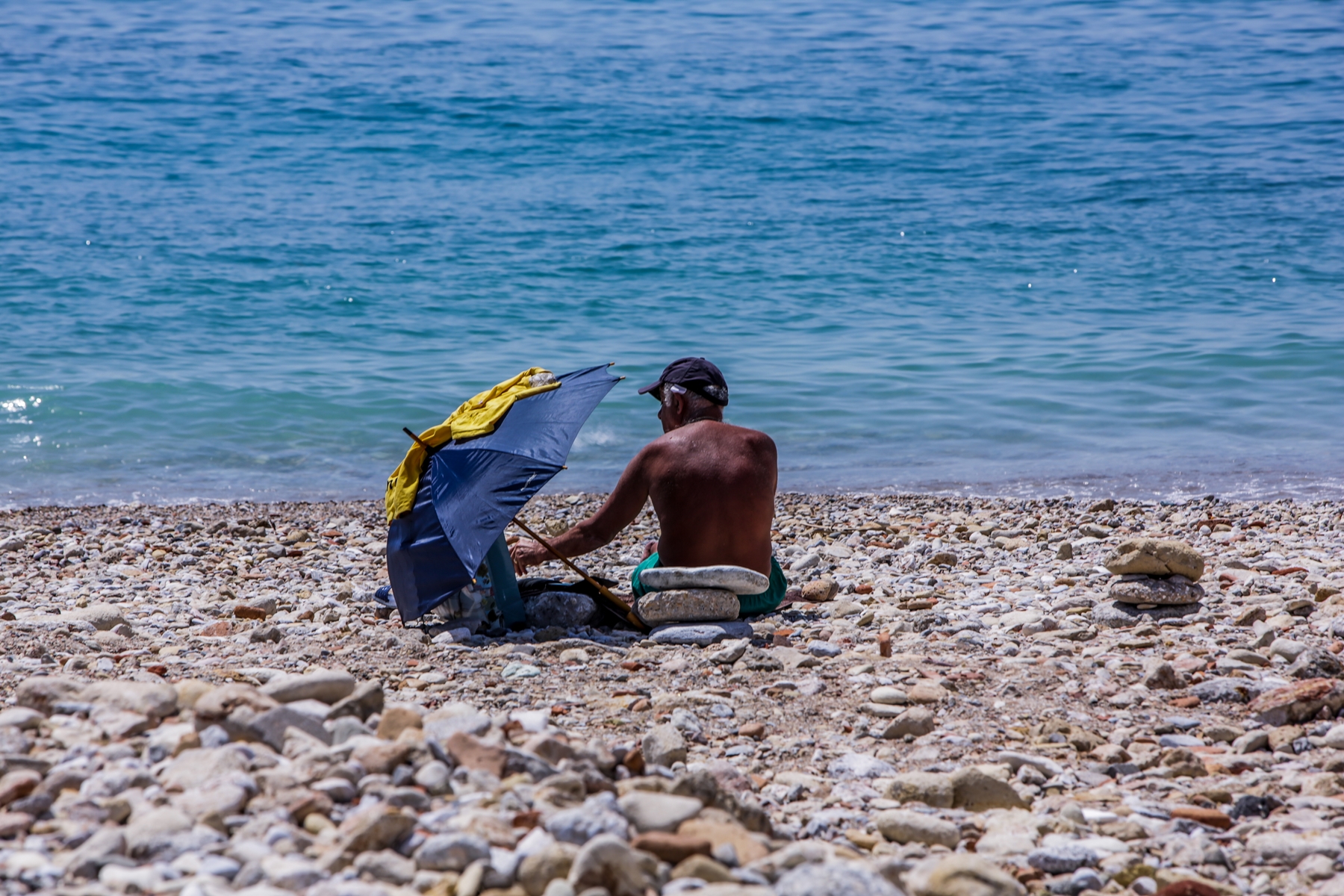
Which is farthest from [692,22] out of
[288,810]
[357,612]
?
[288,810]

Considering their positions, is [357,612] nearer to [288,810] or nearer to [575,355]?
[288,810]

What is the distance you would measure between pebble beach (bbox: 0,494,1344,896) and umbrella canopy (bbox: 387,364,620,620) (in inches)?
11.2

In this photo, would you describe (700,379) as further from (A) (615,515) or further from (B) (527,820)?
(B) (527,820)

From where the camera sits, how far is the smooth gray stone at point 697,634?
4766mm

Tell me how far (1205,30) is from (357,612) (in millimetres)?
33154

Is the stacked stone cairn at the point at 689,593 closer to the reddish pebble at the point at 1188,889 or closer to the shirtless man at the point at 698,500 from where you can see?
the shirtless man at the point at 698,500

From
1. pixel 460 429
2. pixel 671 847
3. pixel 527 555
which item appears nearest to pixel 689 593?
pixel 527 555

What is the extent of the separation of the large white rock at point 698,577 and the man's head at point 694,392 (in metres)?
0.72

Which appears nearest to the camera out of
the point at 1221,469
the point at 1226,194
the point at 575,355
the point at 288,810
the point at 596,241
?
the point at 288,810

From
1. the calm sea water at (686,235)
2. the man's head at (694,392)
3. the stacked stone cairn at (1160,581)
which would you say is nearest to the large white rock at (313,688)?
the man's head at (694,392)

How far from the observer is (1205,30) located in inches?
1244

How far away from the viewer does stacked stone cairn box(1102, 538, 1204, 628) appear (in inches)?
194

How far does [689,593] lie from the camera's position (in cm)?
493

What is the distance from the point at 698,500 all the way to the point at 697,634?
589 mm
